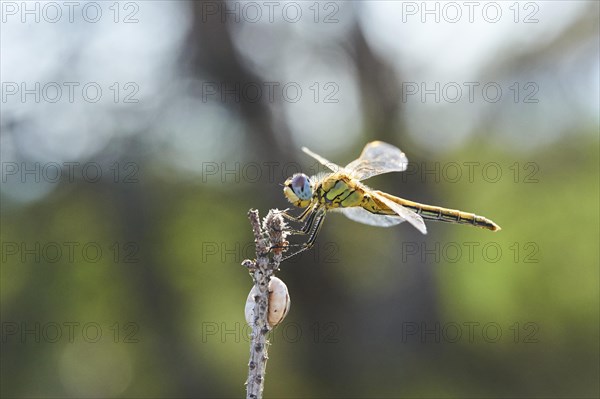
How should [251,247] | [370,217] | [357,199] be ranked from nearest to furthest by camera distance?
[357,199] < [370,217] < [251,247]

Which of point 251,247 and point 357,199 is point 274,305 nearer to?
point 357,199

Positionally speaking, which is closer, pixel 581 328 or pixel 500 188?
pixel 581 328

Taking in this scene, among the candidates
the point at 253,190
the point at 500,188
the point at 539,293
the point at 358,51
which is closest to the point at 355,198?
the point at 253,190

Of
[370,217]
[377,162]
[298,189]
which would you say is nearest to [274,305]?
[298,189]

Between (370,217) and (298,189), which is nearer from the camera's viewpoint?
(298,189)

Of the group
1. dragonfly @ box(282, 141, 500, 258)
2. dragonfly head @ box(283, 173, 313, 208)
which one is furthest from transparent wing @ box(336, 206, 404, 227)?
dragonfly head @ box(283, 173, 313, 208)

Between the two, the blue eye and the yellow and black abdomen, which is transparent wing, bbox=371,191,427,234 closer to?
the yellow and black abdomen

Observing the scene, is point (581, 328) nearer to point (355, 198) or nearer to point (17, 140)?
point (355, 198)

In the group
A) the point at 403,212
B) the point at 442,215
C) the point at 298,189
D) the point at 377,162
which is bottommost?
the point at 298,189
